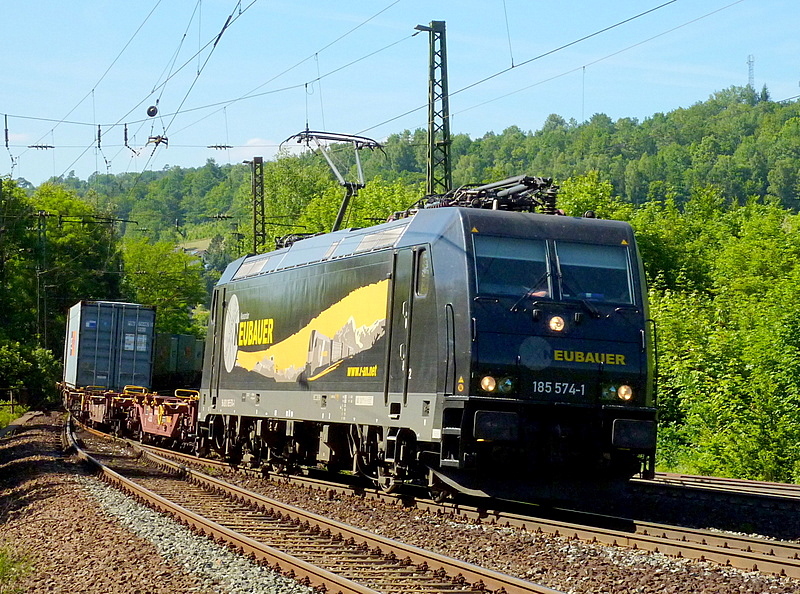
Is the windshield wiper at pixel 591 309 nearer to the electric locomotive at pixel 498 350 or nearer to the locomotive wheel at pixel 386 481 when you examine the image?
the electric locomotive at pixel 498 350

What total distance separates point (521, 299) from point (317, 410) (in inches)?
181

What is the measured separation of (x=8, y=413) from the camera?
39.9 metres

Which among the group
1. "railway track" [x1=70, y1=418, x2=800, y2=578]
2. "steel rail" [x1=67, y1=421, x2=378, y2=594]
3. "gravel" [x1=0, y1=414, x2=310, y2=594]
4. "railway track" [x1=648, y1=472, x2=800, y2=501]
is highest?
"railway track" [x1=648, y1=472, x2=800, y2=501]

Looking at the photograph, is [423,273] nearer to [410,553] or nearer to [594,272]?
[594,272]

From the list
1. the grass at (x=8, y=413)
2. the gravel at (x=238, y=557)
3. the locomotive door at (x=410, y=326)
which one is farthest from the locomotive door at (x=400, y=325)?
the grass at (x=8, y=413)

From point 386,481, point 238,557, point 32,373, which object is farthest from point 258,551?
point 32,373

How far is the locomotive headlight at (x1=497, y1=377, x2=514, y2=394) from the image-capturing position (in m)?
11.4

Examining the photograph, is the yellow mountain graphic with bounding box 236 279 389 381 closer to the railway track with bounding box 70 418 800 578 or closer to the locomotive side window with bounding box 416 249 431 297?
the locomotive side window with bounding box 416 249 431 297

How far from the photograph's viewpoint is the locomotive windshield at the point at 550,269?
38.8 ft

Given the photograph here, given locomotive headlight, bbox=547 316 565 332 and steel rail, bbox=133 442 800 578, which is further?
locomotive headlight, bbox=547 316 565 332

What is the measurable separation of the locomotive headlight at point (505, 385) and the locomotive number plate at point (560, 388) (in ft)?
0.85

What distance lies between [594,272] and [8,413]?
109ft

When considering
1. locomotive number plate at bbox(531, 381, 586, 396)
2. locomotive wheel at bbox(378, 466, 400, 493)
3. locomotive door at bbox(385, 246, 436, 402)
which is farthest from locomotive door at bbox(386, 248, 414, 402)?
locomotive number plate at bbox(531, 381, 586, 396)

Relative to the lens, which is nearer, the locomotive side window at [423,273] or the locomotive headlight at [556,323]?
the locomotive headlight at [556,323]
